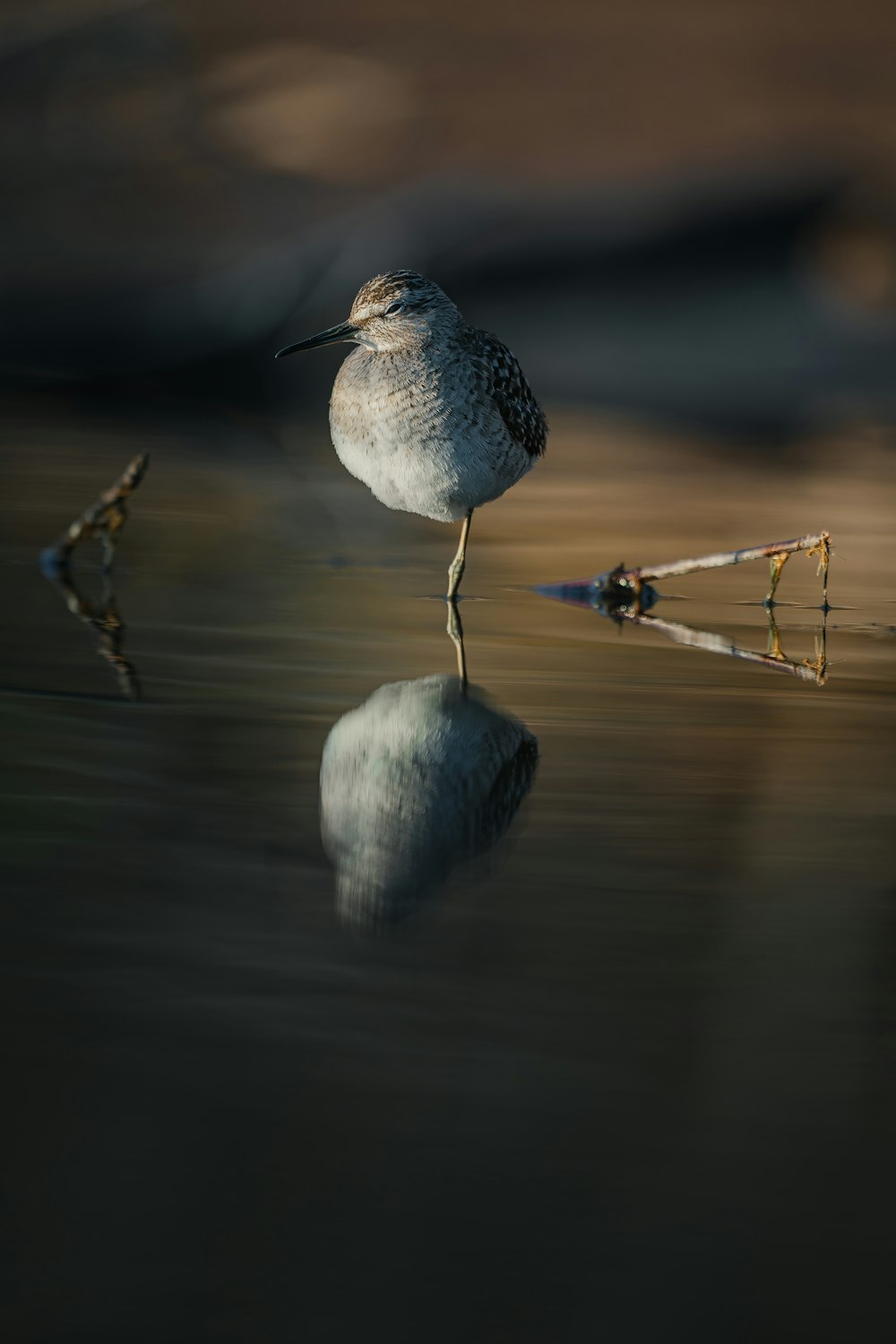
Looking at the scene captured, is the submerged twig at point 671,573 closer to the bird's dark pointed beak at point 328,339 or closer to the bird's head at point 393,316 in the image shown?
the bird's head at point 393,316

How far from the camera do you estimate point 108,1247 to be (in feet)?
7.18

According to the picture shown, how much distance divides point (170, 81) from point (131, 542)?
11.3m

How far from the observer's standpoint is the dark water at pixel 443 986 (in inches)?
85.9

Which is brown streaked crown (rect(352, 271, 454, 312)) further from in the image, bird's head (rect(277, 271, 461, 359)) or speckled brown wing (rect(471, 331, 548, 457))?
speckled brown wing (rect(471, 331, 548, 457))

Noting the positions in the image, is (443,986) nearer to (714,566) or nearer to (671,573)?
(714,566)

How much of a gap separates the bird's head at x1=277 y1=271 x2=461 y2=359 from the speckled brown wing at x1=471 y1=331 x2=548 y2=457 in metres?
0.20

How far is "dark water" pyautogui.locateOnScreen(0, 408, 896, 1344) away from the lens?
2182 mm

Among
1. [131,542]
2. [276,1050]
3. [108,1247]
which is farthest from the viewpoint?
[131,542]

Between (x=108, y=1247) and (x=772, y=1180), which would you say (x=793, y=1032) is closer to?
(x=772, y=1180)

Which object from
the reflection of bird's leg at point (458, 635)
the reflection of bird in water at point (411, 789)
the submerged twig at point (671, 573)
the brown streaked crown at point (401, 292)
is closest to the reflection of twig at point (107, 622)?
the reflection of bird in water at point (411, 789)

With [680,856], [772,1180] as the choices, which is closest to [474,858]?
[680,856]

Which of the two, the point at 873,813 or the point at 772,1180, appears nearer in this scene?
the point at 772,1180

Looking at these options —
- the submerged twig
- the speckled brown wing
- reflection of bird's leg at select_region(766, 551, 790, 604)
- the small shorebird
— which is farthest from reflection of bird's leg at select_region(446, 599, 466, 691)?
reflection of bird's leg at select_region(766, 551, 790, 604)

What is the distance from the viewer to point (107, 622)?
21.5ft
